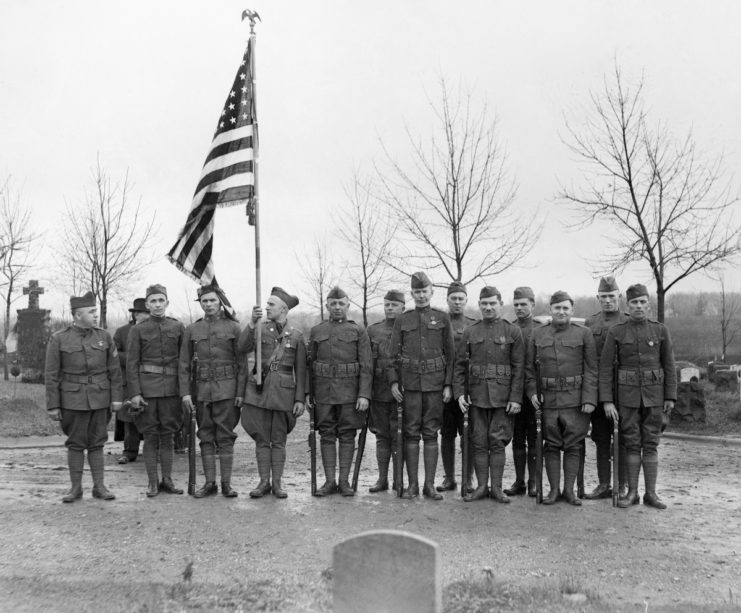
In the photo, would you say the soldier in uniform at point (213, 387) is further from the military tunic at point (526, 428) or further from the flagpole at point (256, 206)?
the military tunic at point (526, 428)

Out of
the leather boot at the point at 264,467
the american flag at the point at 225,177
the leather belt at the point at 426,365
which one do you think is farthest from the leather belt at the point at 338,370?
the american flag at the point at 225,177

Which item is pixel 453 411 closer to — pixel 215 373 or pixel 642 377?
pixel 642 377

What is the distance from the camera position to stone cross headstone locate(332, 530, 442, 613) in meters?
3.10

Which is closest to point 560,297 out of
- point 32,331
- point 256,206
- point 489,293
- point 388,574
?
point 489,293

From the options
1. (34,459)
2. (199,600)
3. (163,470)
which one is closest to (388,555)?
(199,600)

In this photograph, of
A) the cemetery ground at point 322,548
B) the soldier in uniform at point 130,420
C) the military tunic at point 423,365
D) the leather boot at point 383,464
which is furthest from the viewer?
the soldier in uniform at point 130,420

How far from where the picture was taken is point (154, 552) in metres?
5.68

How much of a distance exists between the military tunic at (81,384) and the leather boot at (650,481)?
18.3ft

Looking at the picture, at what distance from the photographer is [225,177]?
7902mm

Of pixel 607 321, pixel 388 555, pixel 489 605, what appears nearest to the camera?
pixel 388 555

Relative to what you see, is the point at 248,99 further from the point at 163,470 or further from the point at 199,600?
the point at 199,600

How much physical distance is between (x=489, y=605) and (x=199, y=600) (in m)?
1.91

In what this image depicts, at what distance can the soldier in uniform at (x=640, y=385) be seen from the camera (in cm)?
723

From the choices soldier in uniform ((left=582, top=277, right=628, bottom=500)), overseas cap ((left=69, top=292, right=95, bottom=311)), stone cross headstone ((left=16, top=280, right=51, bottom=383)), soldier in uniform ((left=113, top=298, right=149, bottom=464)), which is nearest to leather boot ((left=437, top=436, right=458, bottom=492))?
soldier in uniform ((left=582, top=277, right=628, bottom=500))
